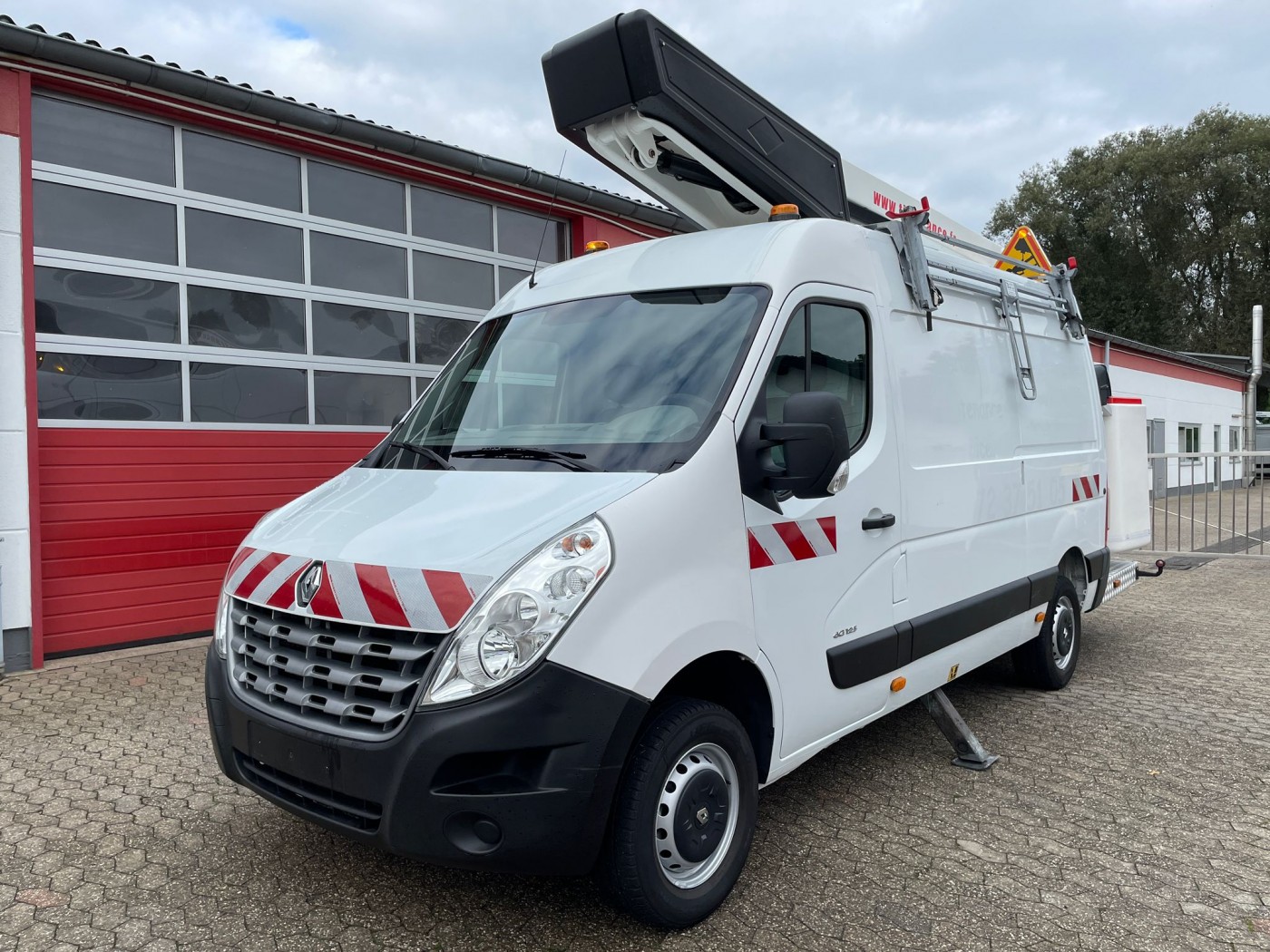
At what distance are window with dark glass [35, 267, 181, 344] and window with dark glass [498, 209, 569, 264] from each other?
10.9 ft

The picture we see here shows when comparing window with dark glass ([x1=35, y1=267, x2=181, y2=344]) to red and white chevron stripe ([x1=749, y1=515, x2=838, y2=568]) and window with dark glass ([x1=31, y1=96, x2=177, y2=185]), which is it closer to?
window with dark glass ([x1=31, y1=96, x2=177, y2=185])

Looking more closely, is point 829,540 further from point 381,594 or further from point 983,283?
point 983,283

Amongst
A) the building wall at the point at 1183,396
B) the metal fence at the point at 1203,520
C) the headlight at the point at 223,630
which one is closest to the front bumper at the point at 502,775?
the headlight at the point at 223,630

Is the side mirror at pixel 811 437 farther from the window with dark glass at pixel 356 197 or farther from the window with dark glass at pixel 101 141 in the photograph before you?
the window with dark glass at pixel 356 197

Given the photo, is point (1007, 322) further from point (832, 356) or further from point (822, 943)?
point (822, 943)

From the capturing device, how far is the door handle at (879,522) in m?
3.56

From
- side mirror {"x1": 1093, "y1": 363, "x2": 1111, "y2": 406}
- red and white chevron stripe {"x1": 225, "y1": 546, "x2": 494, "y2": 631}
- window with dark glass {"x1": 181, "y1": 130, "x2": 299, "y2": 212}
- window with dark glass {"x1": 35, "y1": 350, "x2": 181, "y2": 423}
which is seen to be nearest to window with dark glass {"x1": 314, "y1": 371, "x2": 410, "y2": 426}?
window with dark glass {"x1": 35, "y1": 350, "x2": 181, "y2": 423}

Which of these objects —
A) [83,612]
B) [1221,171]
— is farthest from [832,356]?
[1221,171]

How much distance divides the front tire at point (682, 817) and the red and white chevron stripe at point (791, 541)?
1.75ft

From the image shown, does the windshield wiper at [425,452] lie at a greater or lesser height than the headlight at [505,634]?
greater

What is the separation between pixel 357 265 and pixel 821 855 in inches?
262

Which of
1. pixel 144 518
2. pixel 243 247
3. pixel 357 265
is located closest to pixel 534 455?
pixel 144 518

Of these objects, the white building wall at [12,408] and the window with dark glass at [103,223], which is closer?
the white building wall at [12,408]

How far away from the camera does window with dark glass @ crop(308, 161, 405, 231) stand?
7945 millimetres
